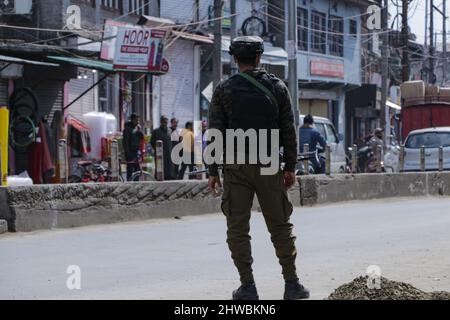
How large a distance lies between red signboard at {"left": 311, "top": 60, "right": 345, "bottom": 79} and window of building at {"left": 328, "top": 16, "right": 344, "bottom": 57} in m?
0.85

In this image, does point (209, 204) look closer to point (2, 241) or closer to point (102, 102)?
point (2, 241)

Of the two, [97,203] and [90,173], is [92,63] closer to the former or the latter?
[90,173]

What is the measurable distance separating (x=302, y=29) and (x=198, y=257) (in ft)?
110

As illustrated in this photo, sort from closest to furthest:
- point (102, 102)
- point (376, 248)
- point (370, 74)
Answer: point (376, 248) < point (102, 102) < point (370, 74)

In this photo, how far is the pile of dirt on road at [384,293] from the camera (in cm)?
657

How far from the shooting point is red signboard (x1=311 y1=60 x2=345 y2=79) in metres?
43.0

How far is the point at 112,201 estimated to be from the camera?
45.9ft

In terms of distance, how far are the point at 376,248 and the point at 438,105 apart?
26.0 meters

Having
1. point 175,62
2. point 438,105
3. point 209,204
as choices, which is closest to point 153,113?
point 175,62

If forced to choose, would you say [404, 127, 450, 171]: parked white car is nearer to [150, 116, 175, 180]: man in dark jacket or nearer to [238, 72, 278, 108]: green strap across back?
[150, 116, 175, 180]: man in dark jacket

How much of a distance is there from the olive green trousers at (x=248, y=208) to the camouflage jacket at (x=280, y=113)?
0.15 meters

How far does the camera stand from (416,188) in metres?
22.6

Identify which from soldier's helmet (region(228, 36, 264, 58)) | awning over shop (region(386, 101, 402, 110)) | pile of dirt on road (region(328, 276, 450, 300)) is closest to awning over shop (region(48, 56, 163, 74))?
soldier's helmet (region(228, 36, 264, 58))

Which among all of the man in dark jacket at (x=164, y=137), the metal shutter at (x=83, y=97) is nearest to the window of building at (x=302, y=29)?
the metal shutter at (x=83, y=97)
